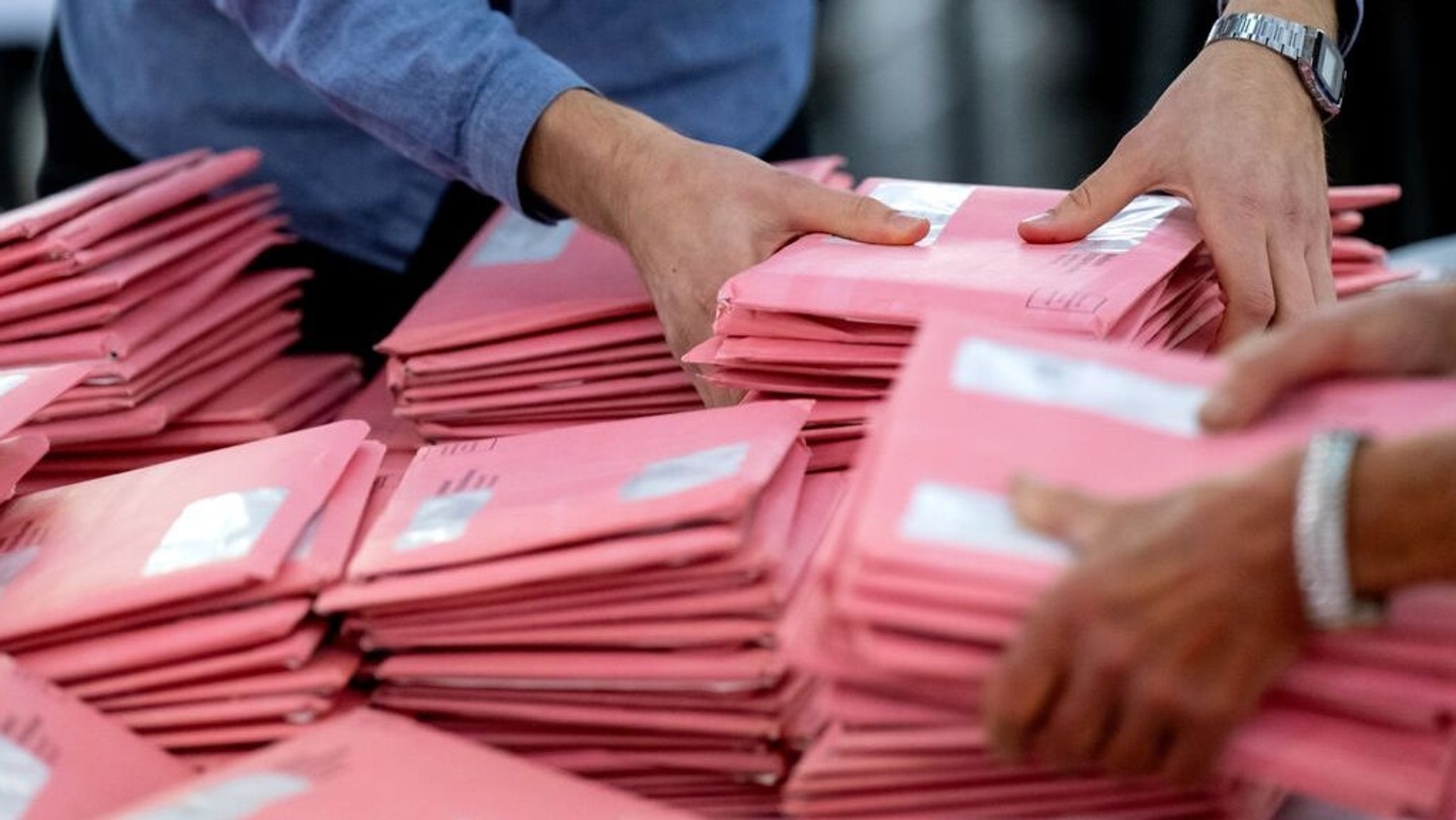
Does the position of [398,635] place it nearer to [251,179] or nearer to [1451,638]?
[1451,638]

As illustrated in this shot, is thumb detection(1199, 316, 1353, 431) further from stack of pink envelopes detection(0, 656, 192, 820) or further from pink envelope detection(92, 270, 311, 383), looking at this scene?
pink envelope detection(92, 270, 311, 383)

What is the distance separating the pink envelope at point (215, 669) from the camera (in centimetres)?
109

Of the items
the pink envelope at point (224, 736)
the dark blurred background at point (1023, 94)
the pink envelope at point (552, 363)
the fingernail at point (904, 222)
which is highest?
the dark blurred background at point (1023, 94)

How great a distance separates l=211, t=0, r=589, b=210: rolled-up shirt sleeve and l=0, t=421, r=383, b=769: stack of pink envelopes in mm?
426

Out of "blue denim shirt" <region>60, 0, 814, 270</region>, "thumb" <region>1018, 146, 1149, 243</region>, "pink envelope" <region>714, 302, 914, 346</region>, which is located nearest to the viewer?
"pink envelope" <region>714, 302, 914, 346</region>

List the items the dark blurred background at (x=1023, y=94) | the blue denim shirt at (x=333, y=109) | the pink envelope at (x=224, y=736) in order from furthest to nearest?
the dark blurred background at (x=1023, y=94), the blue denim shirt at (x=333, y=109), the pink envelope at (x=224, y=736)

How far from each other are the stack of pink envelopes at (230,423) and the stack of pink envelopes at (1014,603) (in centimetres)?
86

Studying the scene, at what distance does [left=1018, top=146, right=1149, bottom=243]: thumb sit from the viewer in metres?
1.35

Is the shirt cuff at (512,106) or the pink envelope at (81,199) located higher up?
the pink envelope at (81,199)

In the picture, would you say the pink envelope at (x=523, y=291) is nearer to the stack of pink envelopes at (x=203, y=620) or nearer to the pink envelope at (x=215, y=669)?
the stack of pink envelopes at (x=203, y=620)

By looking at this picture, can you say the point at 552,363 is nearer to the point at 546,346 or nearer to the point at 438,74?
the point at 546,346

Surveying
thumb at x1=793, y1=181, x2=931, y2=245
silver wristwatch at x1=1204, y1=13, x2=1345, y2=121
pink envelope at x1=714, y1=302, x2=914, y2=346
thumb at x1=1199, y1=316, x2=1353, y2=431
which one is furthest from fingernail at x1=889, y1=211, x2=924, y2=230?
thumb at x1=1199, y1=316, x2=1353, y2=431

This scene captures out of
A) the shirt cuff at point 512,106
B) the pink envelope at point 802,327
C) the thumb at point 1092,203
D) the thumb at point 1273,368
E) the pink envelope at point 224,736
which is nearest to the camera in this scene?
the thumb at point 1273,368

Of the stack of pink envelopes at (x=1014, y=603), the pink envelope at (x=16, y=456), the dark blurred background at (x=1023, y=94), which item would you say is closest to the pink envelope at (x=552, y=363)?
the pink envelope at (x=16, y=456)
